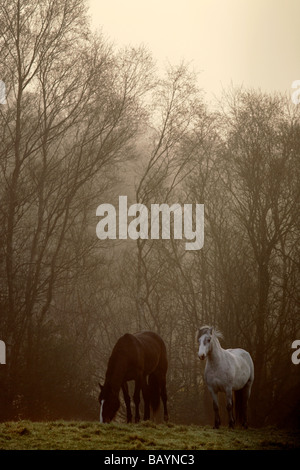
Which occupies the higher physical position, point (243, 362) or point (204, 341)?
point (204, 341)

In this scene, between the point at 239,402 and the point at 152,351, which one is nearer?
the point at 152,351

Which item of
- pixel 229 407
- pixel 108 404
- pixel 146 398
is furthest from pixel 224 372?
pixel 108 404

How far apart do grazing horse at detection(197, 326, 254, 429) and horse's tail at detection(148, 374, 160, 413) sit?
1.38 meters

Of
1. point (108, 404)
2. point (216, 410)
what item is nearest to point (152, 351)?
point (216, 410)

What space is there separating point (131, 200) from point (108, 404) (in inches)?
666

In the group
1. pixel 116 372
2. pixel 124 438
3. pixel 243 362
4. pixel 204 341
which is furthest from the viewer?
pixel 243 362

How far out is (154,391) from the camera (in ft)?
51.6

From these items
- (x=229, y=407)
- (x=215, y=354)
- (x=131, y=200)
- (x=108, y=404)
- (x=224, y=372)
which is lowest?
(x=229, y=407)

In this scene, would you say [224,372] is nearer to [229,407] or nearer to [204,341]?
[229,407]

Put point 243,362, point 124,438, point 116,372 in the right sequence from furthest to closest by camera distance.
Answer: point 243,362, point 116,372, point 124,438

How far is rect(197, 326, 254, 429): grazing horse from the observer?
14.0 m

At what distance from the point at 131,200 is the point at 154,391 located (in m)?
14.1

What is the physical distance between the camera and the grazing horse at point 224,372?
551 inches

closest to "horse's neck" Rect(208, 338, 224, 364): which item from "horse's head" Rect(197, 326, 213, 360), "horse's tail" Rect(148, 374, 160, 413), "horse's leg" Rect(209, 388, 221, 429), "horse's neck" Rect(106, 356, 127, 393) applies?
"horse's head" Rect(197, 326, 213, 360)
